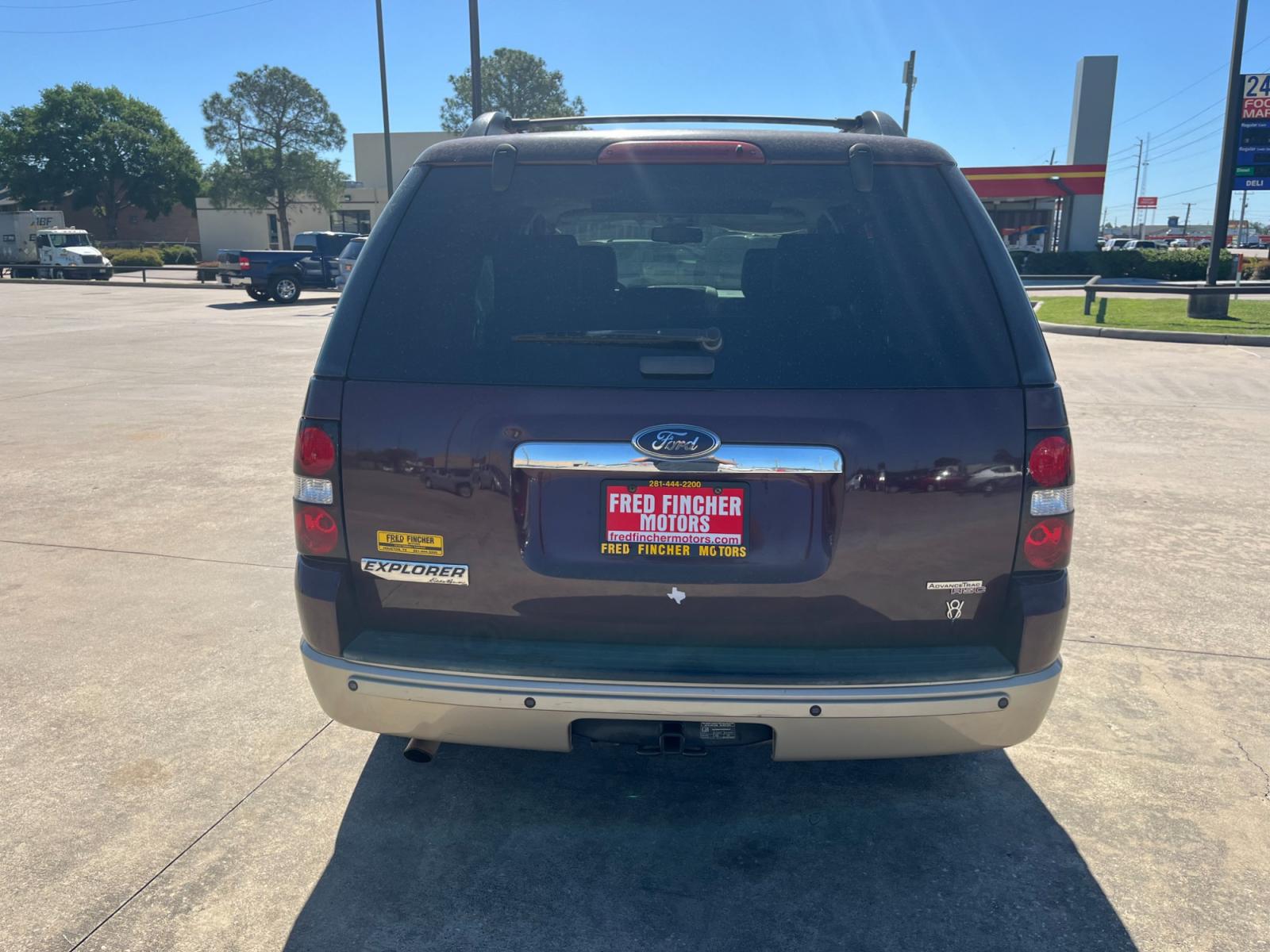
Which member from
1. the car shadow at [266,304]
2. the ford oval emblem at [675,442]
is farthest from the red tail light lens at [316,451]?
the car shadow at [266,304]

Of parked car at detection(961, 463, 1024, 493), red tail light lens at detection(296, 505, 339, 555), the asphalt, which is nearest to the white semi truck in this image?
the asphalt

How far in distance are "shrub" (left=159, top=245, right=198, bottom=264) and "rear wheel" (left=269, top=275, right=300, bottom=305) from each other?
1298 inches

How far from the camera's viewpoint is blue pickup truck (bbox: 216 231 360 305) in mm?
28188

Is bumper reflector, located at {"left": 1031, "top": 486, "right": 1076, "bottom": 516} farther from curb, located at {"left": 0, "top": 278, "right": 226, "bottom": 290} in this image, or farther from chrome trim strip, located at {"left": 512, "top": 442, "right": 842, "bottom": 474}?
curb, located at {"left": 0, "top": 278, "right": 226, "bottom": 290}

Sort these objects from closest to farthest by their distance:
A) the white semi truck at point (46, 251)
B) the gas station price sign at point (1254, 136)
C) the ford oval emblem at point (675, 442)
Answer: the ford oval emblem at point (675, 442) → the gas station price sign at point (1254, 136) → the white semi truck at point (46, 251)

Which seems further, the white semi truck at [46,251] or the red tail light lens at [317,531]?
the white semi truck at [46,251]

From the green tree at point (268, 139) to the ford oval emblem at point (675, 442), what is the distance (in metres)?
56.8

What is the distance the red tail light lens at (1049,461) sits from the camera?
105 inches

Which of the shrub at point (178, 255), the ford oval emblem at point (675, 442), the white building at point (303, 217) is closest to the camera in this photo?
the ford oval emblem at point (675, 442)

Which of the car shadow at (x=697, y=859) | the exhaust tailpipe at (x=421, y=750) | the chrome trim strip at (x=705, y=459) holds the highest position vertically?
the chrome trim strip at (x=705, y=459)

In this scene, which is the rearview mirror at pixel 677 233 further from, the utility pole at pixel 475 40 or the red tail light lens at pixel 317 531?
the utility pole at pixel 475 40

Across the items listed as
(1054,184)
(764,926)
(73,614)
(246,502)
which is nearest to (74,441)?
(246,502)

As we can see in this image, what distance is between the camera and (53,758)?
3.64 metres

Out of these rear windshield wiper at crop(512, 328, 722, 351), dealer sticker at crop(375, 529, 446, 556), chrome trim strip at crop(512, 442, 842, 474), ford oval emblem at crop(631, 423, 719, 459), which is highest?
rear windshield wiper at crop(512, 328, 722, 351)
